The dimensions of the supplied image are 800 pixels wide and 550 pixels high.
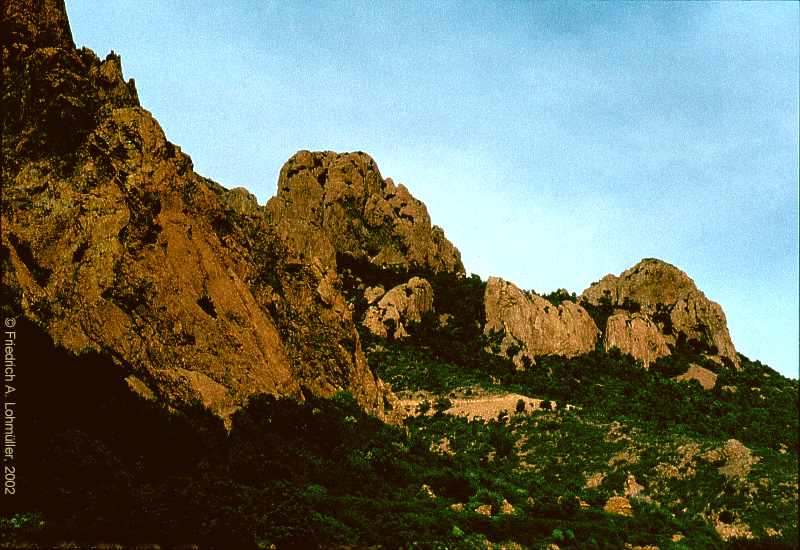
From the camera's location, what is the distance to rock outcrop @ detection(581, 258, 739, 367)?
306 ft

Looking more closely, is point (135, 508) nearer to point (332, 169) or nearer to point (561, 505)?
point (561, 505)

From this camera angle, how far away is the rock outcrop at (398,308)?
88.3 m

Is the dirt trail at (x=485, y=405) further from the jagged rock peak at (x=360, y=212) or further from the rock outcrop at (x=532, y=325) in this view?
the jagged rock peak at (x=360, y=212)

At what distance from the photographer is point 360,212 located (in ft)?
397

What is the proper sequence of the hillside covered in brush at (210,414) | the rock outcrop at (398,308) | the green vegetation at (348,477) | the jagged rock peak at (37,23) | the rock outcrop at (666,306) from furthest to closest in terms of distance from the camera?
the rock outcrop at (666,306), the rock outcrop at (398,308), the jagged rock peak at (37,23), the hillside covered in brush at (210,414), the green vegetation at (348,477)

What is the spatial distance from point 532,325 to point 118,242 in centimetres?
7570

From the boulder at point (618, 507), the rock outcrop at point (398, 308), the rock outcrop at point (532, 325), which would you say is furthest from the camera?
the rock outcrop at point (532, 325)

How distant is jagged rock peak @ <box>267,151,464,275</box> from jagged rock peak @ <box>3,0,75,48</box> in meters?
76.3

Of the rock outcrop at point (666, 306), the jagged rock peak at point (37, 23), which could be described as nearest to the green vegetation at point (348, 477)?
the jagged rock peak at point (37, 23)

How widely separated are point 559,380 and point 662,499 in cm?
4011

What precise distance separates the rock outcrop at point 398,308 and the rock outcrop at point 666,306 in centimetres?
3257

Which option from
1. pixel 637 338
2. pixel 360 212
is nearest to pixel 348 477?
pixel 637 338

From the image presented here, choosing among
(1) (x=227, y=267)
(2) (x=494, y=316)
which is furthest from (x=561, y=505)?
(2) (x=494, y=316)

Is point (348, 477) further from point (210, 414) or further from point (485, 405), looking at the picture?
point (485, 405)
